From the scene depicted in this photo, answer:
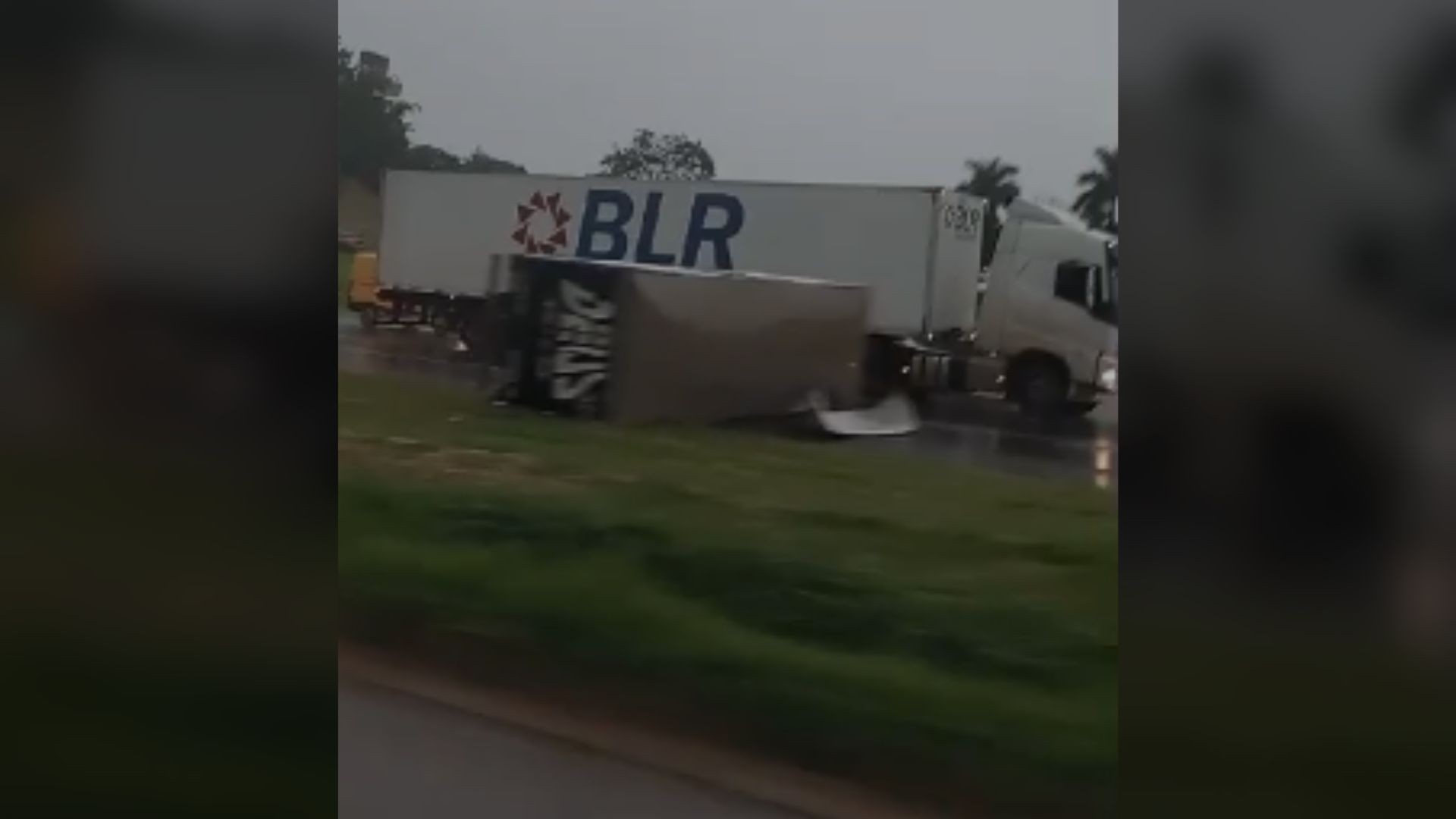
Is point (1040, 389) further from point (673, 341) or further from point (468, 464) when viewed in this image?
point (468, 464)

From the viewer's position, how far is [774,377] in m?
2.87

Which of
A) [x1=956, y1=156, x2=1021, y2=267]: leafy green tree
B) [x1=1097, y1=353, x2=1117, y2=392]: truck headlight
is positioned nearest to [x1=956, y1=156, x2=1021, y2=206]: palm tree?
[x1=956, y1=156, x2=1021, y2=267]: leafy green tree

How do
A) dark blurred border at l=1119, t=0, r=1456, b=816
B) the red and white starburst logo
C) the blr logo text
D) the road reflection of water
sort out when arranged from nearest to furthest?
dark blurred border at l=1119, t=0, r=1456, b=816 → the road reflection of water → the blr logo text → the red and white starburst logo

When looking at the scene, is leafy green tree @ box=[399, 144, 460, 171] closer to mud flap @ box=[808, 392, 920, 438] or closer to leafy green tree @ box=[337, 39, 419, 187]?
leafy green tree @ box=[337, 39, 419, 187]

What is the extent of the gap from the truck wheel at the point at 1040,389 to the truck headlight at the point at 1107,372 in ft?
0.31

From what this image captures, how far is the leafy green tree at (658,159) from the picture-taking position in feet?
8.26

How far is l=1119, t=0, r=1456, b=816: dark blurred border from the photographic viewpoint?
2043mm

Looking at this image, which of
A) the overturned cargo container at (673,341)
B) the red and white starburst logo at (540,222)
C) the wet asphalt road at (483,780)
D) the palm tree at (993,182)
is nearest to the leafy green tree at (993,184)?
the palm tree at (993,182)

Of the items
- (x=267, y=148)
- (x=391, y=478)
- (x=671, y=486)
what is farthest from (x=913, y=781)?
(x=267, y=148)

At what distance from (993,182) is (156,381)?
5.25 feet

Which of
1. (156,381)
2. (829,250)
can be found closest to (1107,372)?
(829,250)

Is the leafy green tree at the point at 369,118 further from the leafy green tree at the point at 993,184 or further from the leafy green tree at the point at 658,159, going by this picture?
the leafy green tree at the point at 993,184

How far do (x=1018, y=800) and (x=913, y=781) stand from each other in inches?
7.6

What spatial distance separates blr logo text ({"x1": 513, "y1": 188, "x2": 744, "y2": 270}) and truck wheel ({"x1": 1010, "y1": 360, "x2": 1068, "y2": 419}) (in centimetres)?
70
